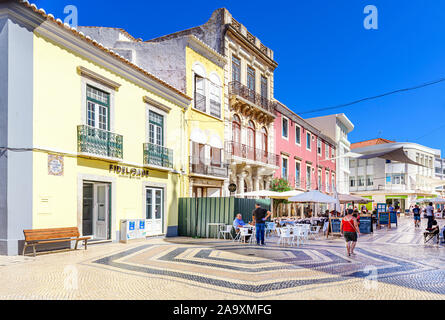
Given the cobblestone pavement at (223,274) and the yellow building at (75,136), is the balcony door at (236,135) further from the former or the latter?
the cobblestone pavement at (223,274)

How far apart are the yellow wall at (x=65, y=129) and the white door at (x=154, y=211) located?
0.78 metres

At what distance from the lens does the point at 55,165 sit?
1130 cm

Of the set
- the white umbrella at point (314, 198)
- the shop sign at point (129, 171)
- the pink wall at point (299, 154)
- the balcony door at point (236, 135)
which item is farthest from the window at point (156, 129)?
the pink wall at point (299, 154)

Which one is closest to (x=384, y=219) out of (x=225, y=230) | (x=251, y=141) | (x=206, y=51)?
(x=251, y=141)

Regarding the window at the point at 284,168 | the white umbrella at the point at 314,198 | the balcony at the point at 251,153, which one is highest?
the balcony at the point at 251,153

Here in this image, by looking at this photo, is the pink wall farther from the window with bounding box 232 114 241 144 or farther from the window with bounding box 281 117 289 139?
the window with bounding box 232 114 241 144

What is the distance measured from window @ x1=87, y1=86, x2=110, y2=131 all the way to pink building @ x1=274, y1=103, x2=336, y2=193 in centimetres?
1526

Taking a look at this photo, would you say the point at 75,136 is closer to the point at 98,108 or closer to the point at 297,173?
the point at 98,108

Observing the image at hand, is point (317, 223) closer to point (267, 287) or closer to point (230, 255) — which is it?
point (230, 255)

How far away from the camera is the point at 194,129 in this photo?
18.8 meters

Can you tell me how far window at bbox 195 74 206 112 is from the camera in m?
19.6

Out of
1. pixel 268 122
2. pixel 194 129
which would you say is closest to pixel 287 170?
pixel 268 122

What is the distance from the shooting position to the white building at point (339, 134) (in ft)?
135

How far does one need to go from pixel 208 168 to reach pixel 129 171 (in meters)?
5.72
